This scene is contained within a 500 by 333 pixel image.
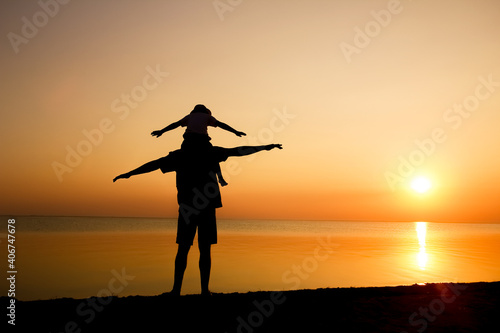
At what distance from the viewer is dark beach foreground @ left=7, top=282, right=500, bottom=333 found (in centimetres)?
486

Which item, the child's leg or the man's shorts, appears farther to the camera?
the child's leg

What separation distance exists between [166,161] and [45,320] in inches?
117

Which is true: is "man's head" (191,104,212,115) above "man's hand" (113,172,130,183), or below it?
above

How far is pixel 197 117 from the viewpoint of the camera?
21.0 ft

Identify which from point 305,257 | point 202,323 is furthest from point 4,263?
point 202,323

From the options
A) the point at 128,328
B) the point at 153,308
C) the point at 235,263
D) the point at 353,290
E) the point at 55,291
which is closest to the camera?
the point at 128,328

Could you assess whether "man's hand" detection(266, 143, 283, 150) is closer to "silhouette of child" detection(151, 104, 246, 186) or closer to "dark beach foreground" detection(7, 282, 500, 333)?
"silhouette of child" detection(151, 104, 246, 186)

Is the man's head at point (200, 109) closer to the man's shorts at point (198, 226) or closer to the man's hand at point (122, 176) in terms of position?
the man's hand at point (122, 176)

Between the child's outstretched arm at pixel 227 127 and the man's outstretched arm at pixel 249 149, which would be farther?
the child's outstretched arm at pixel 227 127

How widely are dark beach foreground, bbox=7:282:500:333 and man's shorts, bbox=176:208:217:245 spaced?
0.97 m

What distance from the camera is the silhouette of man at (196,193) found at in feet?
20.2

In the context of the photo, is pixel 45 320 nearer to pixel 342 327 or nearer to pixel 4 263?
pixel 342 327

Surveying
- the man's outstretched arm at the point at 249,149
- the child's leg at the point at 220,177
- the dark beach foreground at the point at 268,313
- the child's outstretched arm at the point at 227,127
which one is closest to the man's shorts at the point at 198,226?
the child's leg at the point at 220,177

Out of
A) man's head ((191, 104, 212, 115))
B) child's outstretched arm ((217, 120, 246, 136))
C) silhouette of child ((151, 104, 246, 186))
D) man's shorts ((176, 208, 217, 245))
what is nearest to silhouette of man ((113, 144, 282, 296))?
man's shorts ((176, 208, 217, 245))
